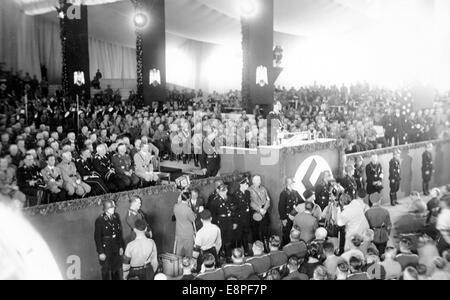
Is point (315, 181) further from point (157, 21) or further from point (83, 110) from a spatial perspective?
point (157, 21)

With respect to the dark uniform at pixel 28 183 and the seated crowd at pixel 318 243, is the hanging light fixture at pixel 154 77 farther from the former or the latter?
the seated crowd at pixel 318 243

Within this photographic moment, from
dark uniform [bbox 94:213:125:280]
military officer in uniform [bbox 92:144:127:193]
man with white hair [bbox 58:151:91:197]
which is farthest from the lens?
military officer in uniform [bbox 92:144:127:193]

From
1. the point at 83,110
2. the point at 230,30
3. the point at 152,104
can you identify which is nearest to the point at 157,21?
the point at 152,104

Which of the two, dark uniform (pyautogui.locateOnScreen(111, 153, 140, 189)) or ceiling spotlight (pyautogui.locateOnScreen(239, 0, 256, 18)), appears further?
ceiling spotlight (pyautogui.locateOnScreen(239, 0, 256, 18))

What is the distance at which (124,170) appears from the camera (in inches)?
419

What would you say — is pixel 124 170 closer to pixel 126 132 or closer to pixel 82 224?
pixel 82 224

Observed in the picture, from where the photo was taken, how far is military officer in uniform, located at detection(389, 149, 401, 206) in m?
13.5

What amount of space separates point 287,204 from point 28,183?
5028 mm

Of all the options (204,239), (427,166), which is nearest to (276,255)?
(204,239)

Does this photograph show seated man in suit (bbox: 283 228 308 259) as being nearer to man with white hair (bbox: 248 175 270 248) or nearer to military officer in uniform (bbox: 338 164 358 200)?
man with white hair (bbox: 248 175 270 248)

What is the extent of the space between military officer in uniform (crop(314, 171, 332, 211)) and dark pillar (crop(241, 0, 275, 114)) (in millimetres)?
8616

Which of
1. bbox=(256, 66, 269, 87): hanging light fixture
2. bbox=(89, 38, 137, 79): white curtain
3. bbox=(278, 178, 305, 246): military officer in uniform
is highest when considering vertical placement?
bbox=(89, 38, 137, 79): white curtain

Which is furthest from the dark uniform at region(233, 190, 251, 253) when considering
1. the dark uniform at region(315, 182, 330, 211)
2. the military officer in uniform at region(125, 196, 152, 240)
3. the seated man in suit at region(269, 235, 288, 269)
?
the seated man in suit at region(269, 235, 288, 269)

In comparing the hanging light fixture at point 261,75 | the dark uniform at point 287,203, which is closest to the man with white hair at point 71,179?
the dark uniform at point 287,203
